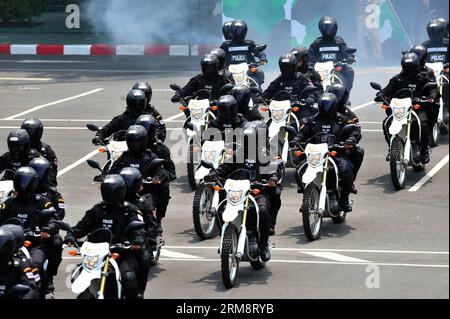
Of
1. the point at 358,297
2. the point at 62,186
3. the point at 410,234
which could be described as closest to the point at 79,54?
the point at 62,186

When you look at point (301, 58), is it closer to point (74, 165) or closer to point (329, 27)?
point (329, 27)

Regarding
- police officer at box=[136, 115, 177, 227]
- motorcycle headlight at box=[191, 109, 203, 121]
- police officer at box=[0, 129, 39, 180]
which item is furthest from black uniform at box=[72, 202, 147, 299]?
motorcycle headlight at box=[191, 109, 203, 121]

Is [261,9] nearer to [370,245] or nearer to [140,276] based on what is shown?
[370,245]

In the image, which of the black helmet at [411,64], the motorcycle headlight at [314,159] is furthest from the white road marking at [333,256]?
the black helmet at [411,64]

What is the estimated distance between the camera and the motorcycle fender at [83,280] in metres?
13.6

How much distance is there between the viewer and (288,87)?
22.4m

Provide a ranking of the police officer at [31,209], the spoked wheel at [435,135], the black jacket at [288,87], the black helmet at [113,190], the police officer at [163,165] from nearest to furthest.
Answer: the black helmet at [113,190], the police officer at [31,209], the police officer at [163,165], the black jacket at [288,87], the spoked wheel at [435,135]

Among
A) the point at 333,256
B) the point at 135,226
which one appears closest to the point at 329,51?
the point at 333,256

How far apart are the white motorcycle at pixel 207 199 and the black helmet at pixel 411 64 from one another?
4.67m

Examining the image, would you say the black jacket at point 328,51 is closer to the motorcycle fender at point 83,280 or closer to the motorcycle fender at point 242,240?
the motorcycle fender at point 242,240

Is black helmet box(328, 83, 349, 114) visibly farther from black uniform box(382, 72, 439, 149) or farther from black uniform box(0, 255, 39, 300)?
black uniform box(0, 255, 39, 300)

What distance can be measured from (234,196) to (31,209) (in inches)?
91.2

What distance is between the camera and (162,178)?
17125 millimetres
